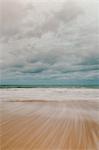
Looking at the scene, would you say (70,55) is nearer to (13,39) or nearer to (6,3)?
(13,39)

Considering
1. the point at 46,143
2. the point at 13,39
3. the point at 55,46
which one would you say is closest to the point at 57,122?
the point at 46,143

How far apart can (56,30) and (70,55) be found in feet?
1.21

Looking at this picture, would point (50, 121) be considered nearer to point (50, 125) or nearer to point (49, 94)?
point (50, 125)

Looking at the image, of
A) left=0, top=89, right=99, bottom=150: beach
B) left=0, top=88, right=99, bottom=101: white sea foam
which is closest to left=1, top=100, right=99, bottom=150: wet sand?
left=0, top=89, right=99, bottom=150: beach

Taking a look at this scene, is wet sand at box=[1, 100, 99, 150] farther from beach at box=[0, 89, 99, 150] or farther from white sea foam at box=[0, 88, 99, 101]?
white sea foam at box=[0, 88, 99, 101]

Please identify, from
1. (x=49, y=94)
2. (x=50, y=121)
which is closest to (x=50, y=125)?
(x=50, y=121)

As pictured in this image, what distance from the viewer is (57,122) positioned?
7.22 feet

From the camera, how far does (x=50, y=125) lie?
2150mm

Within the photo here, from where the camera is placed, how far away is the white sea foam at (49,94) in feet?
9.89

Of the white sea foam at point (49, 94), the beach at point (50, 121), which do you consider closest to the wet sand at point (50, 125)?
the beach at point (50, 121)

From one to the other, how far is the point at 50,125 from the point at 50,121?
0.27 feet

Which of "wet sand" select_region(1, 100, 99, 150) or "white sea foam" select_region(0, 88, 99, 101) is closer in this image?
"wet sand" select_region(1, 100, 99, 150)

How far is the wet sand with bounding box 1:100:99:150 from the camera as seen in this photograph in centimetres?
179

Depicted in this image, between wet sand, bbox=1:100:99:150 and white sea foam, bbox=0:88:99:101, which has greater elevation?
white sea foam, bbox=0:88:99:101
